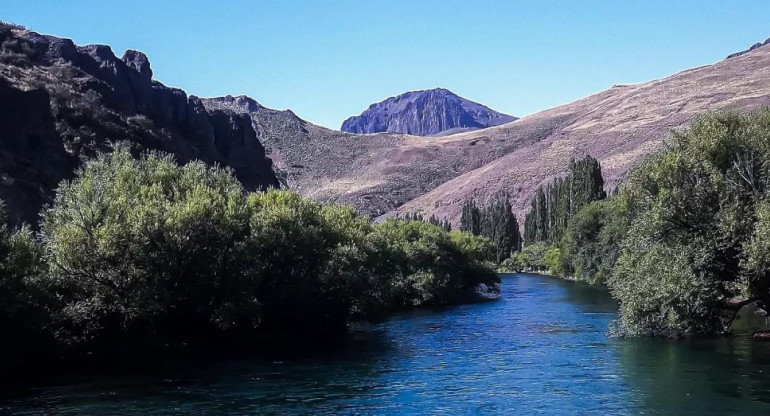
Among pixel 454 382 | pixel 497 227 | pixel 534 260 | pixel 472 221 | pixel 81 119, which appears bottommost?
pixel 454 382

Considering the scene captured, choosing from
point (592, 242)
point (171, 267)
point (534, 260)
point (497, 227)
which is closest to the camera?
point (171, 267)

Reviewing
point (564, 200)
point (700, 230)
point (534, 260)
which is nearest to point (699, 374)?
point (700, 230)

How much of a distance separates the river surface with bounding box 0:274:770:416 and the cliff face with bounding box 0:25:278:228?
2601 cm

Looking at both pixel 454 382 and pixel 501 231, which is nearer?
pixel 454 382

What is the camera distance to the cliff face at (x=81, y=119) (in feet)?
196

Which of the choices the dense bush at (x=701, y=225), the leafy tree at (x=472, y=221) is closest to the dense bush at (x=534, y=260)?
the leafy tree at (x=472, y=221)

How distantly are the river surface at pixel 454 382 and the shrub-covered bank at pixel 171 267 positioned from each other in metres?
3.32

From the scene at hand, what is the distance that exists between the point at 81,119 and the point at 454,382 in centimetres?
6508

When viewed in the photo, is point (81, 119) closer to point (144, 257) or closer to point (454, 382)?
point (144, 257)

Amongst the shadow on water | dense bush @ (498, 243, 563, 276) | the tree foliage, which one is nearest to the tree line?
the tree foliage

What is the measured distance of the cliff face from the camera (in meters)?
59.7

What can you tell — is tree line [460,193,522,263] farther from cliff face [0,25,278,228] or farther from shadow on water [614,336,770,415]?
shadow on water [614,336,770,415]

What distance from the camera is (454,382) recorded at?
1216 inches

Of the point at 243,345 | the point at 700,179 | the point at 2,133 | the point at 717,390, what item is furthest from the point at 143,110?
the point at 717,390
